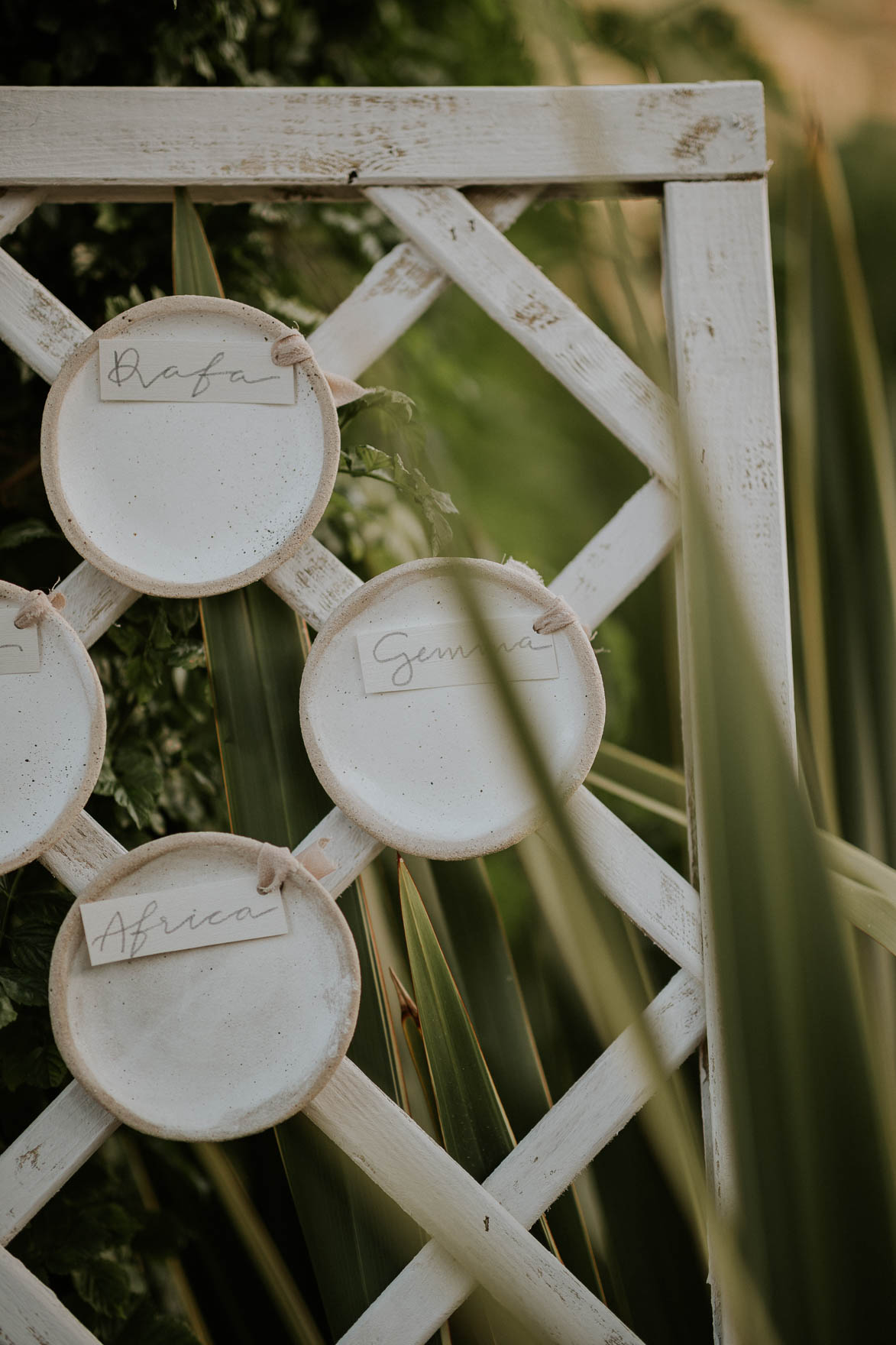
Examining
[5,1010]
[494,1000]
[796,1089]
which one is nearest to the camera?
[796,1089]

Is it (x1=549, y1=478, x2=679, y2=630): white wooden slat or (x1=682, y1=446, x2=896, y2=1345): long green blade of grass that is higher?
(x1=682, y1=446, x2=896, y2=1345): long green blade of grass

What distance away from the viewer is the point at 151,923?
2.06 ft

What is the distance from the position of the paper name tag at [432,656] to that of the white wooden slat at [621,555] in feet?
0.19

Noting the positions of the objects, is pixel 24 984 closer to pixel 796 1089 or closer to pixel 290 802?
pixel 290 802

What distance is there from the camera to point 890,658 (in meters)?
0.66

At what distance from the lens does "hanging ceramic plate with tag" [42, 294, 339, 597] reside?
2.14 ft

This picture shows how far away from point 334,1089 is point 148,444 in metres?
0.53

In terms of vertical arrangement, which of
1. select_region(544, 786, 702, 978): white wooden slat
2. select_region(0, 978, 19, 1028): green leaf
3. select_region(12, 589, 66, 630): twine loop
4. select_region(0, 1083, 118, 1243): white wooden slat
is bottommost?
select_region(544, 786, 702, 978): white wooden slat

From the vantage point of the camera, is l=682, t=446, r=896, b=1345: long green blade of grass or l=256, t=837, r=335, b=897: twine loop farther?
l=256, t=837, r=335, b=897: twine loop

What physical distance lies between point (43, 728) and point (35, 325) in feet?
1.09

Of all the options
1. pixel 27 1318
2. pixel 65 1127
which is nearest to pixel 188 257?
pixel 65 1127

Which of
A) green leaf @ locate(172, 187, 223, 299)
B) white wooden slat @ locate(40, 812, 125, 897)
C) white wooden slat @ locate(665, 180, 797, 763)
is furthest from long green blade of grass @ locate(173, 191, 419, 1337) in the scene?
white wooden slat @ locate(665, 180, 797, 763)

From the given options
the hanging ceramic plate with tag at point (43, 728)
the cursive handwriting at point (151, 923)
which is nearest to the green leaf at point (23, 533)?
the hanging ceramic plate with tag at point (43, 728)

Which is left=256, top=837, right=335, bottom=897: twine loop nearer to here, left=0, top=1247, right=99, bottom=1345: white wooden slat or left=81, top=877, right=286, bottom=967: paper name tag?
left=81, top=877, right=286, bottom=967: paper name tag
